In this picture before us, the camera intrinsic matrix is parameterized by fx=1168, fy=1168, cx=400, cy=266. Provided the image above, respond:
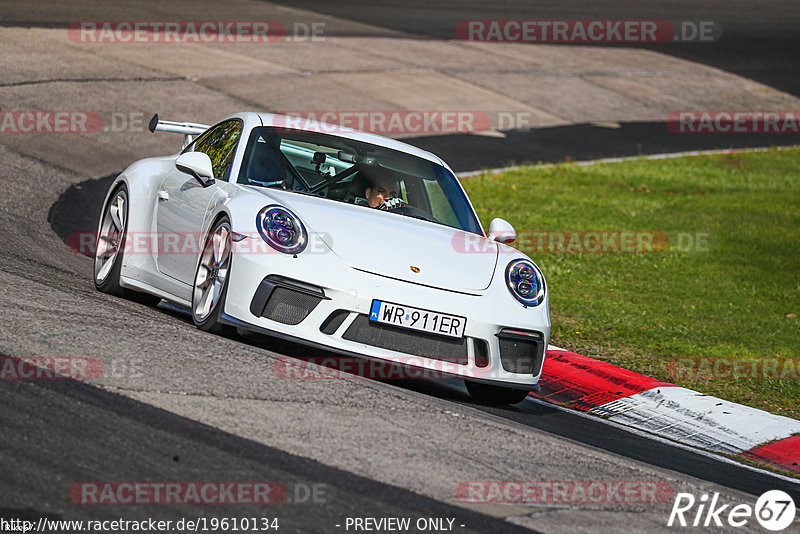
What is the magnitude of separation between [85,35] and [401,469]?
17547mm

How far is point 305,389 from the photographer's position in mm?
5625

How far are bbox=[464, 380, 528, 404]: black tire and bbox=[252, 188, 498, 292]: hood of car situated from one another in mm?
705

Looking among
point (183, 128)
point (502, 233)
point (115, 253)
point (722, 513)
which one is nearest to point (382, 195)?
point (502, 233)

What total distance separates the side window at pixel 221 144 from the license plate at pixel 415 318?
169 cm

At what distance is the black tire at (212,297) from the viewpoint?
643cm

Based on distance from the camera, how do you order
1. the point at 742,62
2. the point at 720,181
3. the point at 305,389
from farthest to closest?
1. the point at 742,62
2. the point at 720,181
3. the point at 305,389

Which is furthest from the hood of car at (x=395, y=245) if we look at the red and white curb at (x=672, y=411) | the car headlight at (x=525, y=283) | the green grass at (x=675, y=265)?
the green grass at (x=675, y=265)

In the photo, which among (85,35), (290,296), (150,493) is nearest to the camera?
(150,493)

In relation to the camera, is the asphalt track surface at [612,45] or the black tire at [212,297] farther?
the asphalt track surface at [612,45]

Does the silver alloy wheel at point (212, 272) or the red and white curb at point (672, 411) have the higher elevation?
the silver alloy wheel at point (212, 272)

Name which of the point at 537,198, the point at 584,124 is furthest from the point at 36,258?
the point at 584,124

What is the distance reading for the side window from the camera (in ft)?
24.8

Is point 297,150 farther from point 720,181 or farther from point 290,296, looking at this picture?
point 720,181

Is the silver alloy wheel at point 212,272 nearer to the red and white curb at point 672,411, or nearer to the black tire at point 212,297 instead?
the black tire at point 212,297
